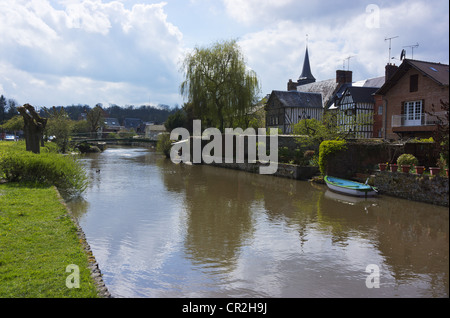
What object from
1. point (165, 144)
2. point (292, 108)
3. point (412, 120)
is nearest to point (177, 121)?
point (165, 144)

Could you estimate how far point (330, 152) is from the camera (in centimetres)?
1898

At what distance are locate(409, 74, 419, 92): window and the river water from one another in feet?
33.5

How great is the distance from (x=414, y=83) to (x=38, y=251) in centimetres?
2242

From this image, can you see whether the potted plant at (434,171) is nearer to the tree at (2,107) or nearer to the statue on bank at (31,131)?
the statue on bank at (31,131)

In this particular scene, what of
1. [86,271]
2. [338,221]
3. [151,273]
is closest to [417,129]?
[338,221]

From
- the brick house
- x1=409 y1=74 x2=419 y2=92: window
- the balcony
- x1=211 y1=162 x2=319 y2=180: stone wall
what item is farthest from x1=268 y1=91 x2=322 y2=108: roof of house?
x1=409 y1=74 x2=419 y2=92: window

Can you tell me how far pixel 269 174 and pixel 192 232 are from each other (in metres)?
15.0

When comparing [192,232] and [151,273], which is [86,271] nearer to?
[151,273]

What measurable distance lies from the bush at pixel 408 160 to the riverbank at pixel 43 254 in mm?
13470

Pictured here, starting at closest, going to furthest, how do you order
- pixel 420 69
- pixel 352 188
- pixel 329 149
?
pixel 352 188 → pixel 329 149 → pixel 420 69

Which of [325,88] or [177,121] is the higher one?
[325,88]

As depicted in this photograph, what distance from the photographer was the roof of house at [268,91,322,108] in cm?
3779

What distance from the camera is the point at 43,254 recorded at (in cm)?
591

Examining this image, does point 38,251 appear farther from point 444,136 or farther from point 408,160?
point 408,160
